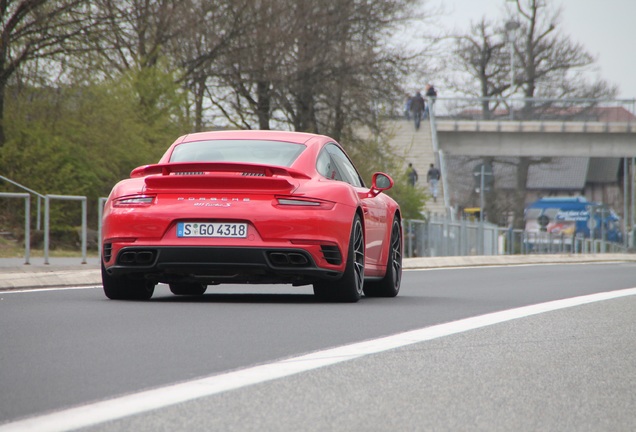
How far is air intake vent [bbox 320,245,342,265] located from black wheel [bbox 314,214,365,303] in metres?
0.17

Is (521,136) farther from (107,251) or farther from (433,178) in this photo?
(107,251)

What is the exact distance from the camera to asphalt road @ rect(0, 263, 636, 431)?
501 cm

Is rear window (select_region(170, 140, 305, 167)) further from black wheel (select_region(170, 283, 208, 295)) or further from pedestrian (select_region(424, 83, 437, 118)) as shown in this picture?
pedestrian (select_region(424, 83, 437, 118))

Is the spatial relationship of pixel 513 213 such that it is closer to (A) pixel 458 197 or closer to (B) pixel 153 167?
(A) pixel 458 197

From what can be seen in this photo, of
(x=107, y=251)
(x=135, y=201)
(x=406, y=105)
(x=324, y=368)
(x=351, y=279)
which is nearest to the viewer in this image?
(x=324, y=368)

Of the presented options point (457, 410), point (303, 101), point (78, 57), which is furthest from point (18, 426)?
point (303, 101)

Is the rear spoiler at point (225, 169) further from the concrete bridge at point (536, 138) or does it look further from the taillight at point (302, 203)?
the concrete bridge at point (536, 138)

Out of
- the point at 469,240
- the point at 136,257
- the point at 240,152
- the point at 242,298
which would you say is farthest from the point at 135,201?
the point at 469,240

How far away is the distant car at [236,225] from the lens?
1019cm

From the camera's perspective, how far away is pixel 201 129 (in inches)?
1344

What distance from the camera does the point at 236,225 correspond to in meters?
10.2

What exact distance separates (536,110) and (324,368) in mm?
51659

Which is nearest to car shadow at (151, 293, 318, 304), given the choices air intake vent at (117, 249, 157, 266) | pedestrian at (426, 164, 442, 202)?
air intake vent at (117, 249, 157, 266)

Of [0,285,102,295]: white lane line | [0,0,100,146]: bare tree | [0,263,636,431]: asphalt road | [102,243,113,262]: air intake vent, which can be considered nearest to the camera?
[0,263,636,431]: asphalt road
